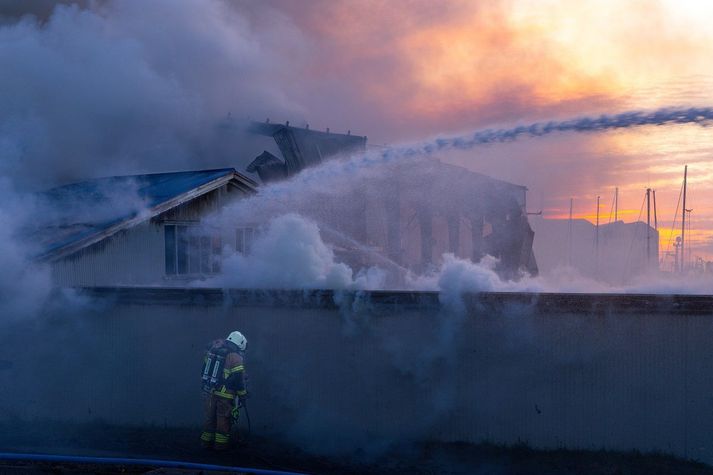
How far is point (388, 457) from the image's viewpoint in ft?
34.9

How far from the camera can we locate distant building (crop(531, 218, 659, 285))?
36375 millimetres

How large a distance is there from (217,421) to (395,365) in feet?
9.48

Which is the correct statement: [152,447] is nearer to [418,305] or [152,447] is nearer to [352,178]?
[418,305]

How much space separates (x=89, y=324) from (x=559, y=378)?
8213 millimetres

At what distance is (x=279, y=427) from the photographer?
11.5m

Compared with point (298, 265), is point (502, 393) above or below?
below

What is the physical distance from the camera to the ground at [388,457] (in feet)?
32.5

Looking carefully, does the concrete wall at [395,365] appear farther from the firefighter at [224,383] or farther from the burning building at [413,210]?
the burning building at [413,210]

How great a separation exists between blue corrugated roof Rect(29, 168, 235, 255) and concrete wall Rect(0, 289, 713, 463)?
8.82ft

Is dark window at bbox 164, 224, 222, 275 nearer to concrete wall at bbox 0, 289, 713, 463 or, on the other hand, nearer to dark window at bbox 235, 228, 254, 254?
dark window at bbox 235, 228, 254, 254

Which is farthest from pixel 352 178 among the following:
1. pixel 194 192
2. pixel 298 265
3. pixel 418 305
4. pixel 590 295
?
pixel 590 295

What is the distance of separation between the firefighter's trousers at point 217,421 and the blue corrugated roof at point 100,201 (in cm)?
547

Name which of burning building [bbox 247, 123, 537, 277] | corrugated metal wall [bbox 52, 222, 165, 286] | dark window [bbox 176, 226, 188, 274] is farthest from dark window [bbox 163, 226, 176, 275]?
burning building [bbox 247, 123, 537, 277]

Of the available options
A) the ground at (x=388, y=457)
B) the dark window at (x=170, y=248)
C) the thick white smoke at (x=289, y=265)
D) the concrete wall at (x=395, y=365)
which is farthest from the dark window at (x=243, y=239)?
the ground at (x=388, y=457)
